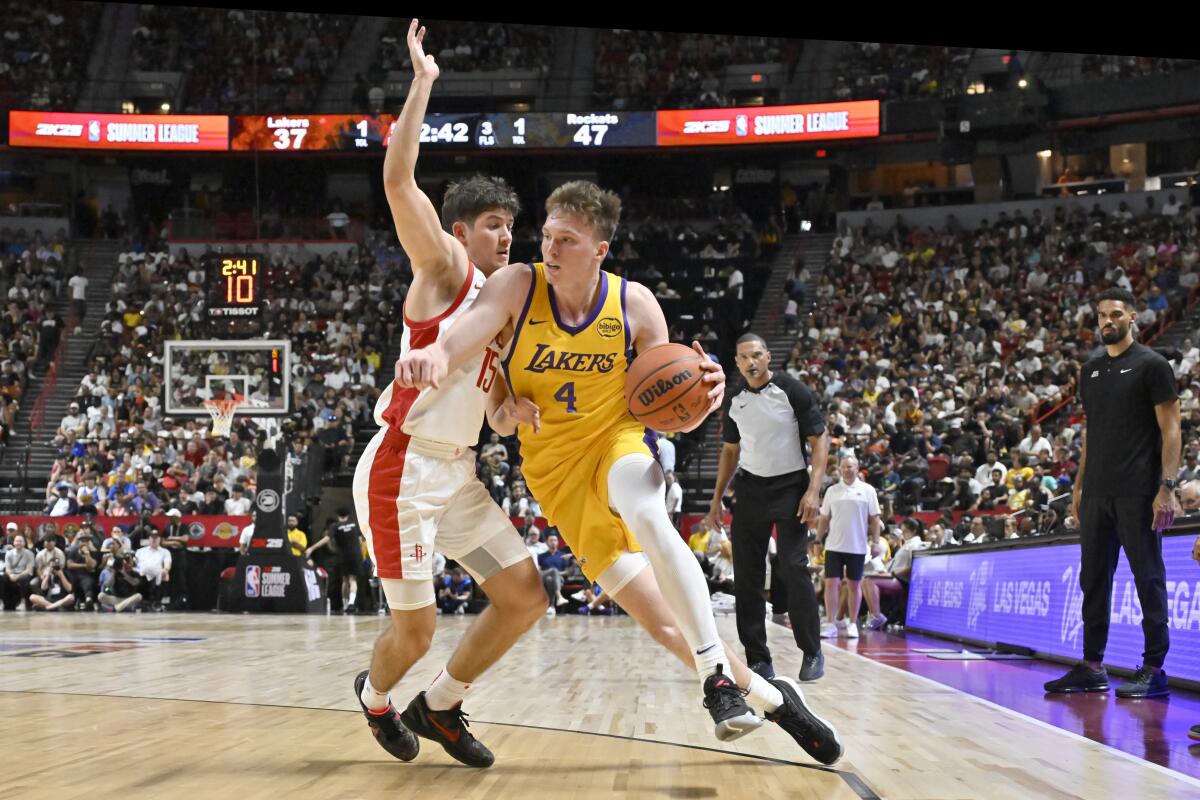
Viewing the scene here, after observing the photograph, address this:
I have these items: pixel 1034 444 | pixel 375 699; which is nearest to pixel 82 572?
pixel 1034 444

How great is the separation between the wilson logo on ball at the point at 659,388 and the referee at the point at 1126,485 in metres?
3.07

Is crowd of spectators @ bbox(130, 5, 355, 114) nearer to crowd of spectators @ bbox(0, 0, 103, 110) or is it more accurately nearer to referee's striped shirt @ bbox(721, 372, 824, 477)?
crowd of spectators @ bbox(0, 0, 103, 110)

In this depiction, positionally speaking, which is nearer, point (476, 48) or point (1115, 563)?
point (1115, 563)

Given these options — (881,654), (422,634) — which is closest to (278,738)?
(422,634)

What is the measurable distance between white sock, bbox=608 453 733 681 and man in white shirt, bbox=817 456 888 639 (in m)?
6.81

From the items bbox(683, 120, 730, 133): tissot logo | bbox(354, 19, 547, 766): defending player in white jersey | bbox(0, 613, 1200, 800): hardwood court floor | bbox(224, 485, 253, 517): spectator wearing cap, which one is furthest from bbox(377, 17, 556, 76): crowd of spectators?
bbox(354, 19, 547, 766): defending player in white jersey

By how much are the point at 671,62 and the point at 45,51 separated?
1590 centimetres

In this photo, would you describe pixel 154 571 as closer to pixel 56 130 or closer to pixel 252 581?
pixel 252 581

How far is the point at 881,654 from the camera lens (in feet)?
30.2

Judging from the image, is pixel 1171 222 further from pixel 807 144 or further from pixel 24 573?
pixel 24 573

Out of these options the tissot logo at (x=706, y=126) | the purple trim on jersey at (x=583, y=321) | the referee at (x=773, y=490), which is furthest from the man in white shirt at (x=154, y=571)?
the tissot logo at (x=706, y=126)

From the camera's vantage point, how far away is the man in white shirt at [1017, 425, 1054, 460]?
17516mm

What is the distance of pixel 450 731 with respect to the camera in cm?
420

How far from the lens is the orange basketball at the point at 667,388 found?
3977 mm
